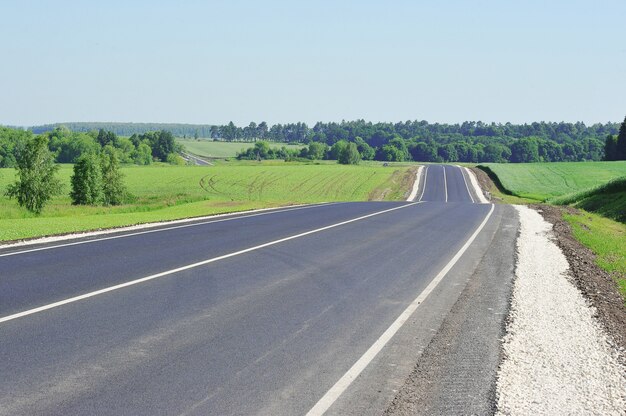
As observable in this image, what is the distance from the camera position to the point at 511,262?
15.4m

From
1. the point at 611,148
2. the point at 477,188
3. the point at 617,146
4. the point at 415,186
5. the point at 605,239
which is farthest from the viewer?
the point at 611,148

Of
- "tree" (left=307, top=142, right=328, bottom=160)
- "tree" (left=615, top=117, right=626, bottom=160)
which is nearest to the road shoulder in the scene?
"tree" (left=615, top=117, right=626, bottom=160)

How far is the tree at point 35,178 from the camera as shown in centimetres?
4809

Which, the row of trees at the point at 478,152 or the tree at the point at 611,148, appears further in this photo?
the row of trees at the point at 478,152

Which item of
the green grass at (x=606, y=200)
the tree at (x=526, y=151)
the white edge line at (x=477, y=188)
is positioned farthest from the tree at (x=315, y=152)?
the green grass at (x=606, y=200)

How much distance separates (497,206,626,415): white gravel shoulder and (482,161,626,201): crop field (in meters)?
52.2

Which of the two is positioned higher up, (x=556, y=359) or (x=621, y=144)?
(x=621, y=144)

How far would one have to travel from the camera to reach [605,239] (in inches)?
883

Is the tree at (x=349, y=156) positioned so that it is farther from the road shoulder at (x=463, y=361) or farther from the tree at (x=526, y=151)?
the road shoulder at (x=463, y=361)

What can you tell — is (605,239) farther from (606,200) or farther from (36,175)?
(36,175)

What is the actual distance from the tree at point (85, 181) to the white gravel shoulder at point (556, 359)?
51.6m

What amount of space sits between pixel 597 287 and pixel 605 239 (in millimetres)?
11091

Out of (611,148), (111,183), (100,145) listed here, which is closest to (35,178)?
(111,183)

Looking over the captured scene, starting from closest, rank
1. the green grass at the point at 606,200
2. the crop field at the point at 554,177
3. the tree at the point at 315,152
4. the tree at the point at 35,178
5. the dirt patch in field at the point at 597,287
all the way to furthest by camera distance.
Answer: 1. the dirt patch in field at the point at 597,287
2. the green grass at the point at 606,200
3. the tree at the point at 35,178
4. the crop field at the point at 554,177
5. the tree at the point at 315,152
